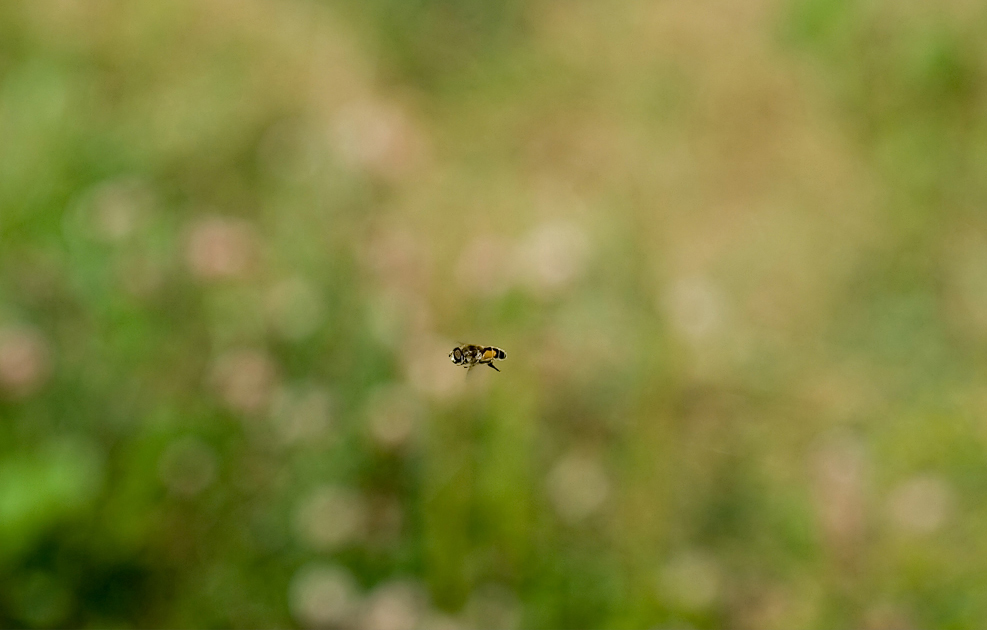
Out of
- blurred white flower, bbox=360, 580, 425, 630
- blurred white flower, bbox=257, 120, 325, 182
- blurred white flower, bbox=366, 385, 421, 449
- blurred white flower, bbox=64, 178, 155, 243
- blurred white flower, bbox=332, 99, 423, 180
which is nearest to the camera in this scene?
blurred white flower, bbox=360, 580, 425, 630

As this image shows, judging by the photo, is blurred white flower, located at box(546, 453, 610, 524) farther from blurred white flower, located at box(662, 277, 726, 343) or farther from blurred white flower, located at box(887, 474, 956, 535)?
blurred white flower, located at box(887, 474, 956, 535)

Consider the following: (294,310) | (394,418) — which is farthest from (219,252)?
(394,418)

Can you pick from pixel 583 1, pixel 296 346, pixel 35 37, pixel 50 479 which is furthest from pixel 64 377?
pixel 583 1

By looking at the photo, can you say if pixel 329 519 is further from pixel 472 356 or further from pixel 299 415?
pixel 472 356

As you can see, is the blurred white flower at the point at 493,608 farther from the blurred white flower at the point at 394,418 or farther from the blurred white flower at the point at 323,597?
the blurred white flower at the point at 394,418

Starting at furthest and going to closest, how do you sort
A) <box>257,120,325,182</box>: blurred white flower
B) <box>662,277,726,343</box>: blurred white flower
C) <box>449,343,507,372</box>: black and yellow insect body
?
1. <box>257,120,325,182</box>: blurred white flower
2. <box>662,277,726,343</box>: blurred white flower
3. <box>449,343,507,372</box>: black and yellow insect body

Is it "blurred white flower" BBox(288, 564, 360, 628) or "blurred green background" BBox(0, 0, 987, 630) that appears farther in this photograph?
"blurred green background" BBox(0, 0, 987, 630)

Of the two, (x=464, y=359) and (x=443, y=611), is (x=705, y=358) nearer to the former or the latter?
(x=443, y=611)

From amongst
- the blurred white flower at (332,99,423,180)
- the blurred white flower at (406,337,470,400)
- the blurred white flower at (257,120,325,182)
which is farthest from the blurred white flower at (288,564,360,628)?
the blurred white flower at (257,120,325,182)
